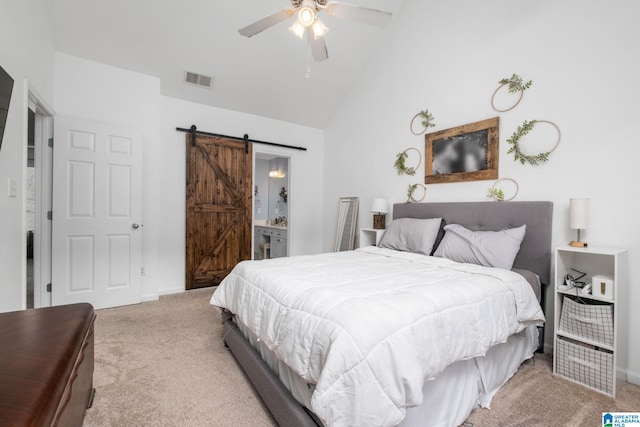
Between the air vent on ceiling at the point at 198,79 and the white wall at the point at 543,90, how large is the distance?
7.59 ft

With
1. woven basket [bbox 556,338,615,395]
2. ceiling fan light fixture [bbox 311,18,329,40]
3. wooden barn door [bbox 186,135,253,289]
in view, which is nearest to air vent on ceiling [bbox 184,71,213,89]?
wooden barn door [bbox 186,135,253,289]

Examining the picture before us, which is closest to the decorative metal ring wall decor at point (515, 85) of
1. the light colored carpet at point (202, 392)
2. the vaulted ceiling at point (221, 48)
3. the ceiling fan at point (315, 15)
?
the ceiling fan at point (315, 15)

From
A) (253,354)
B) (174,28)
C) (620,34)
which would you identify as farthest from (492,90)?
(174,28)

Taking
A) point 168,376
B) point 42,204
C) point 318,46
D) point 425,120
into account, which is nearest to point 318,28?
point 318,46

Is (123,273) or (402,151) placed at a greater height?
(402,151)

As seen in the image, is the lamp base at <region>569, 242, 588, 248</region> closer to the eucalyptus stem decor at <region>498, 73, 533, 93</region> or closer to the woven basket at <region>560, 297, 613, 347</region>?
the woven basket at <region>560, 297, 613, 347</region>

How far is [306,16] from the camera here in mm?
2021

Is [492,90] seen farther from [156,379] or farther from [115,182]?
[115,182]

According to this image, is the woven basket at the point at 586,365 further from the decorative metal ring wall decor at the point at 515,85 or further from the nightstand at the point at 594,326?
the decorative metal ring wall decor at the point at 515,85

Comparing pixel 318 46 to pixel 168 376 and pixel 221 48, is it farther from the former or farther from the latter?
pixel 168 376

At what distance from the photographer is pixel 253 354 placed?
1809 millimetres

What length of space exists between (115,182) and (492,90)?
410 centimetres

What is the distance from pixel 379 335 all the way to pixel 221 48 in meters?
3.65

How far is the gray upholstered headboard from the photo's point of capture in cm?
237
